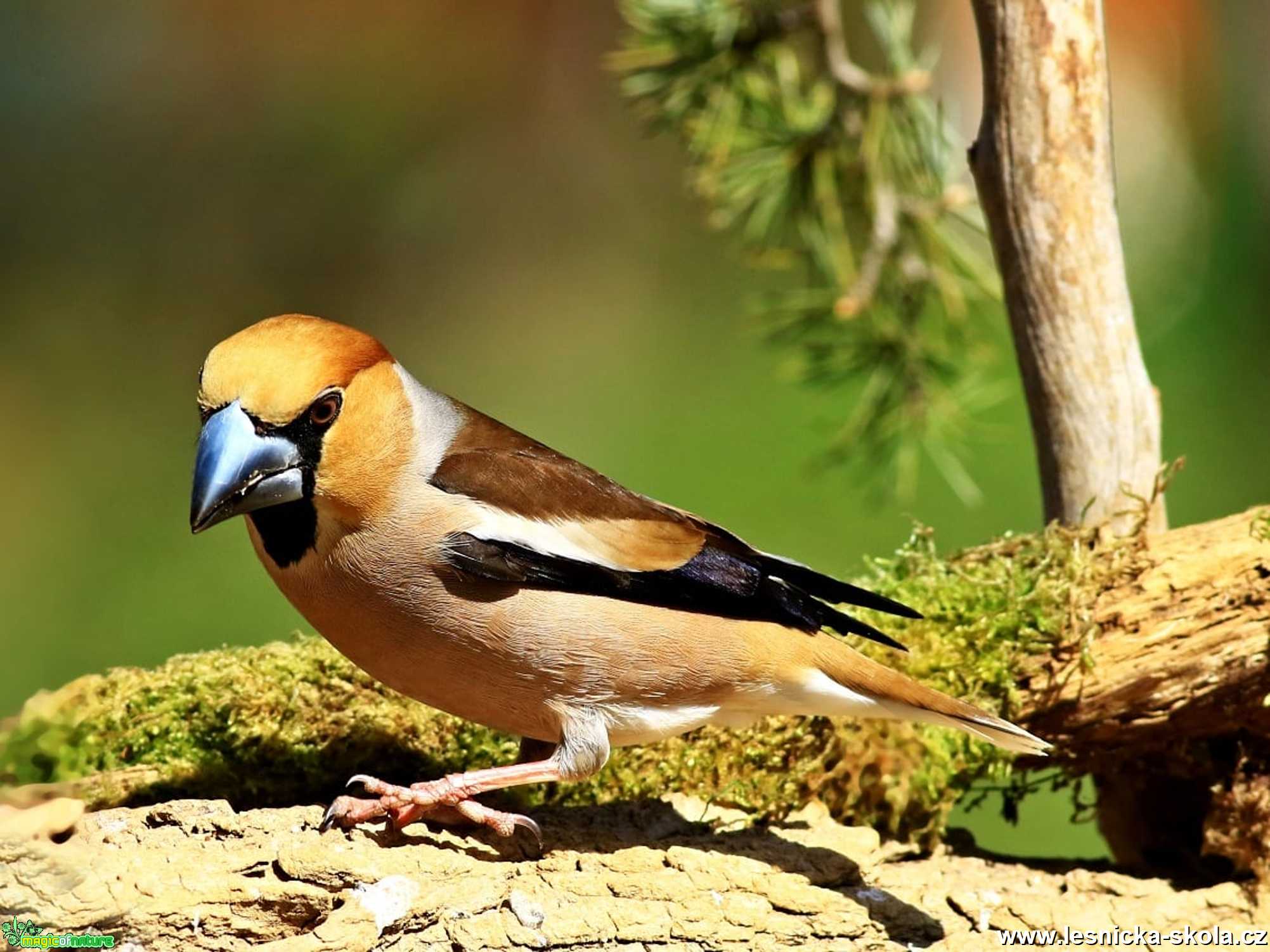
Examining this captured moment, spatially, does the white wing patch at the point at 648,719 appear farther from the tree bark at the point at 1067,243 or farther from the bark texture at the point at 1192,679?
the tree bark at the point at 1067,243

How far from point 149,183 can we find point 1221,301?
752 cm

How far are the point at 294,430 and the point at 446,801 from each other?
0.85 metres

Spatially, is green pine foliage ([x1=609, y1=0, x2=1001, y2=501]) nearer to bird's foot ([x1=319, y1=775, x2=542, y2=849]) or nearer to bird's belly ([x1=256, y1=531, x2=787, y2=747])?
bird's belly ([x1=256, y1=531, x2=787, y2=747])

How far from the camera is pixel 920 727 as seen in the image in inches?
144

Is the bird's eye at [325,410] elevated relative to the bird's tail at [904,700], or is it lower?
elevated

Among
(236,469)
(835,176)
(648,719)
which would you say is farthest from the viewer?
(835,176)

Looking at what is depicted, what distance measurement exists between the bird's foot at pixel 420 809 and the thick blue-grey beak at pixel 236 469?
A: 0.62 m

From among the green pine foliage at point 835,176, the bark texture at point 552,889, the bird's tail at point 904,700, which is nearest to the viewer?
the bark texture at point 552,889

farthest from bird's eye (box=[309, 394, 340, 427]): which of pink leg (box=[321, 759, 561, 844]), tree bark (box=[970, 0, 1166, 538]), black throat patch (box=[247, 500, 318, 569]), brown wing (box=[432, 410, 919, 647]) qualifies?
tree bark (box=[970, 0, 1166, 538])

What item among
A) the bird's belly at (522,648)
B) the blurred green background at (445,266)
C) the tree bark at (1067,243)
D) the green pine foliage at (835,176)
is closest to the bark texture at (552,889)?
the bird's belly at (522,648)

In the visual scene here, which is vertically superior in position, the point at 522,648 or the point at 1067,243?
the point at 1067,243

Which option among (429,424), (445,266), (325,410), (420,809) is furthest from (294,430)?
(445,266)

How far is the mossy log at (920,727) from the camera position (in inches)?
133

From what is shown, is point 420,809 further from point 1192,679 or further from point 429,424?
point 1192,679
